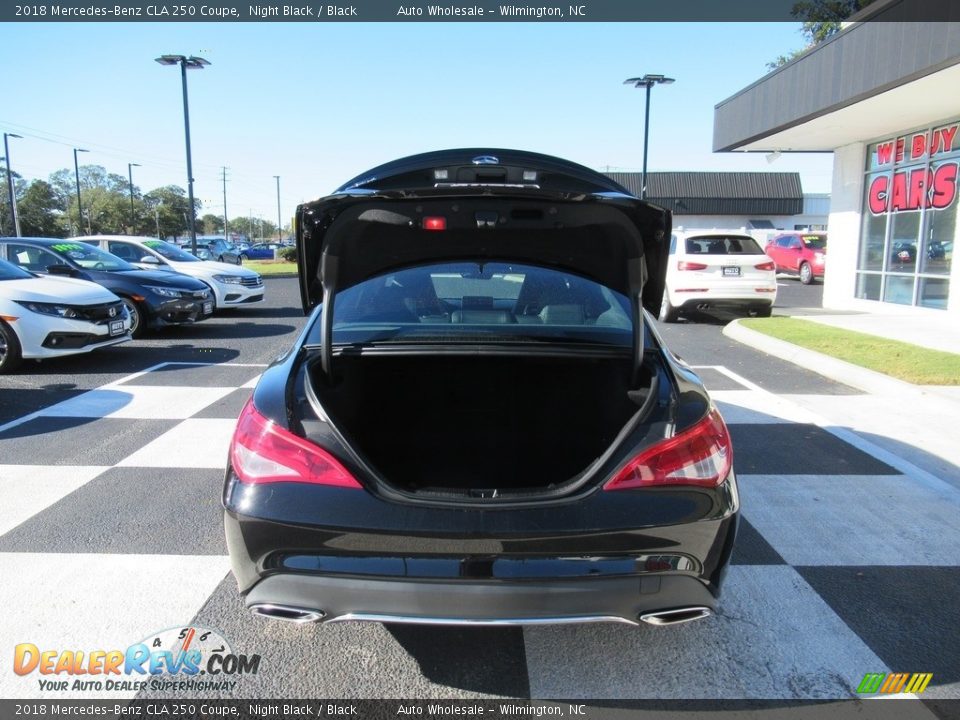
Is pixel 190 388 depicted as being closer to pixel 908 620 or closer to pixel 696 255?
pixel 908 620

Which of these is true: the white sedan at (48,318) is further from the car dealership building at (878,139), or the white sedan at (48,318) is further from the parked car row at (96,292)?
the car dealership building at (878,139)

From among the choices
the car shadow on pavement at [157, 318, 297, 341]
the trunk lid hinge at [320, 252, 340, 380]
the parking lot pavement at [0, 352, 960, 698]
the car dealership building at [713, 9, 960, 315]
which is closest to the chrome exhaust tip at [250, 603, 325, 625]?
the parking lot pavement at [0, 352, 960, 698]

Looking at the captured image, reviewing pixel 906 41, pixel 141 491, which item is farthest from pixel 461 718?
pixel 906 41

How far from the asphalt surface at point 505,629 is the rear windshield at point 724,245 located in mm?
6917

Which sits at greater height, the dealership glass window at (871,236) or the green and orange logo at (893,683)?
the dealership glass window at (871,236)

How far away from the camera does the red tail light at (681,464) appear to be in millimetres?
2191

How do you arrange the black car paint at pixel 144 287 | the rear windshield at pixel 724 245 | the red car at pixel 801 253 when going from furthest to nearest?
1. the red car at pixel 801 253
2. the rear windshield at pixel 724 245
3. the black car paint at pixel 144 287

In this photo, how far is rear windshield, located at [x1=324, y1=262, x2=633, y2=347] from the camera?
321cm

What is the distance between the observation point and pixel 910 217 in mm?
12820

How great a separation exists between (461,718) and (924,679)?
161 centimetres

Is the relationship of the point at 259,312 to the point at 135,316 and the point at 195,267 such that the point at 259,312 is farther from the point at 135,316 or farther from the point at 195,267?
the point at 135,316

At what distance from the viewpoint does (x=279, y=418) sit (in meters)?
2.33

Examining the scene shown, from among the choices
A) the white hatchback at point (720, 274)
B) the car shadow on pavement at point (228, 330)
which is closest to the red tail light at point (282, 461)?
the car shadow on pavement at point (228, 330)

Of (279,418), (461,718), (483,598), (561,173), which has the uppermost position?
(561,173)
